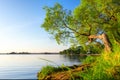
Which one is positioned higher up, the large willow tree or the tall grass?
the large willow tree

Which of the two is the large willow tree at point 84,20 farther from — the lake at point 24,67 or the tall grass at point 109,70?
Result: the tall grass at point 109,70

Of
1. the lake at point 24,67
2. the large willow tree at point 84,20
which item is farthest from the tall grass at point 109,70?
the large willow tree at point 84,20

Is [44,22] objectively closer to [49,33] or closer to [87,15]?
[49,33]

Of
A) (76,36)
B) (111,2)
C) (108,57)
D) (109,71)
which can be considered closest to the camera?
(109,71)

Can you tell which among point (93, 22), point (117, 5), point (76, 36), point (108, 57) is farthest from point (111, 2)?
point (108, 57)

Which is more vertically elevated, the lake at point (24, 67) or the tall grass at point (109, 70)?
the tall grass at point (109, 70)

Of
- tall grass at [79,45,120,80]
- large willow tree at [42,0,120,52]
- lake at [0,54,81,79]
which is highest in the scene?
large willow tree at [42,0,120,52]

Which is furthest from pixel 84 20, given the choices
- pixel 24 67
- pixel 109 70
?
pixel 109 70

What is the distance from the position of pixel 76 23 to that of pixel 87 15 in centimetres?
216

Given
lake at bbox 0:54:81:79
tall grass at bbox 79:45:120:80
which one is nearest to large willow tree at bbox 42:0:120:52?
lake at bbox 0:54:81:79

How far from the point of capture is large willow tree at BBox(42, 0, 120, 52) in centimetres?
3359

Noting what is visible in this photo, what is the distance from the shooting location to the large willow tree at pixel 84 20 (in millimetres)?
33594

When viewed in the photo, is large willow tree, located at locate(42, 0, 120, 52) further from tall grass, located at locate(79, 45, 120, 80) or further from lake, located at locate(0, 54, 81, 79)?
tall grass, located at locate(79, 45, 120, 80)

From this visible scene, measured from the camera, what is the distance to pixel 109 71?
7.11 metres
